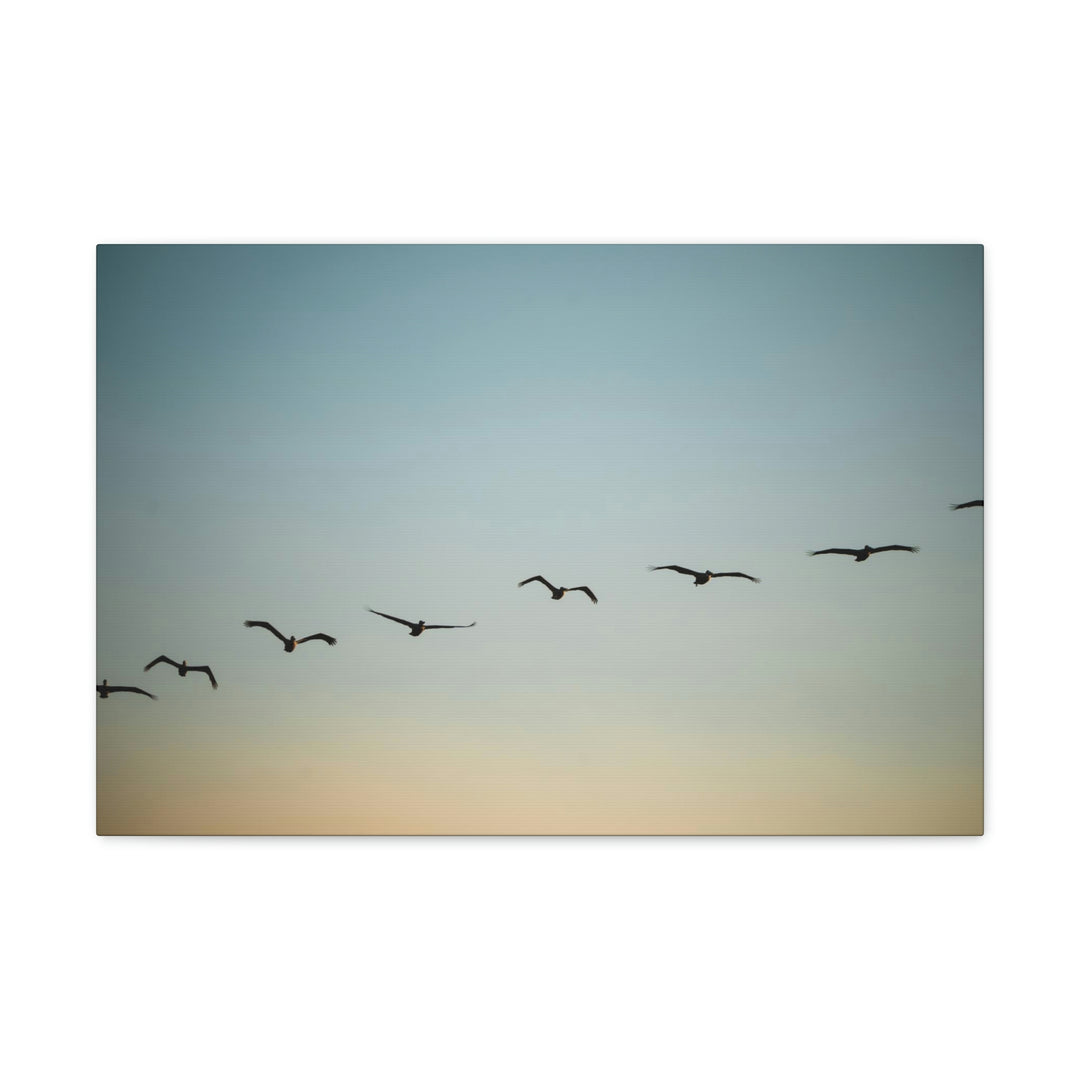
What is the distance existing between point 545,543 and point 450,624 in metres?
0.36

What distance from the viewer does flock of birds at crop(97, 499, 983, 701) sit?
316cm

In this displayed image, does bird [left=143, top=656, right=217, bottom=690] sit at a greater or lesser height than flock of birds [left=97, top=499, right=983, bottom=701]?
lesser

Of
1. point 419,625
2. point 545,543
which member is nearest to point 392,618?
point 419,625

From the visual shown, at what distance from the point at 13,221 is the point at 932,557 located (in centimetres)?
284

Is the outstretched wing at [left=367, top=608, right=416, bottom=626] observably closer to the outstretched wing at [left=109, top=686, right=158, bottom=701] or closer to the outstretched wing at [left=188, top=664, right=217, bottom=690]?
the outstretched wing at [left=188, top=664, right=217, bottom=690]

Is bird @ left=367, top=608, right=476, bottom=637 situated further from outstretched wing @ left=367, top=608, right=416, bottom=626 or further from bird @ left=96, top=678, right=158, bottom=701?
bird @ left=96, top=678, right=158, bottom=701

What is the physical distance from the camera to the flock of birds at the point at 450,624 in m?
3.16

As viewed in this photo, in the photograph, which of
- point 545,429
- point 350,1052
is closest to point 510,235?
point 545,429

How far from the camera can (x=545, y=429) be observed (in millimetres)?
3197

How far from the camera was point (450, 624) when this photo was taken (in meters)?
3.18

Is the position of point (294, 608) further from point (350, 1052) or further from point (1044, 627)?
point (1044, 627)

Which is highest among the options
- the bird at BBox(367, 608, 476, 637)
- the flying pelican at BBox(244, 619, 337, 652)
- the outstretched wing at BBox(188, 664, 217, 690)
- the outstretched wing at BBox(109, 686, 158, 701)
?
the bird at BBox(367, 608, 476, 637)

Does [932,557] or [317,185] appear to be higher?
[317,185]

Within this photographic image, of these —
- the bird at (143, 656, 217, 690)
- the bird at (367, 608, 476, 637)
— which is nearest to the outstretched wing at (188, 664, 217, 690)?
the bird at (143, 656, 217, 690)
